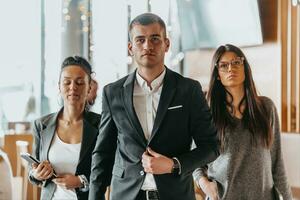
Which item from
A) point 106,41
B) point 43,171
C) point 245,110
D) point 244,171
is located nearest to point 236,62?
point 245,110

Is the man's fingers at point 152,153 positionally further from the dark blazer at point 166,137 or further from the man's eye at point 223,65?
the man's eye at point 223,65

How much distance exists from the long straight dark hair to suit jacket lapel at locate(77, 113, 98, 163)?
58 cm

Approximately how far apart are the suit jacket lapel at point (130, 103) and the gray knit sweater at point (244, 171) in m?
0.53

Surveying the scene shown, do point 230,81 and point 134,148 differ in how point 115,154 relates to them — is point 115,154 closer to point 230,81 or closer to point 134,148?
point 134,148

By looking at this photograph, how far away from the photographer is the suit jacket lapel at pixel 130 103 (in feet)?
5.05

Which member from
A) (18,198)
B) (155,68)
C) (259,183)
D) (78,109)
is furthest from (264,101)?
(18,198)

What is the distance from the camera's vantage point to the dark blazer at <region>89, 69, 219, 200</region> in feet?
5.00

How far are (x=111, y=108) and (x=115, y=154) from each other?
20cm

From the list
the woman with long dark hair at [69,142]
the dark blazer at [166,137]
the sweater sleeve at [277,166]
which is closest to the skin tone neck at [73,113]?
the woman with long dark hair at [69,142]

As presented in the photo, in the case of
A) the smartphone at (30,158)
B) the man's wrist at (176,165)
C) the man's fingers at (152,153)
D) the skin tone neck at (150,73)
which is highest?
the skin tone neck at (150,73)

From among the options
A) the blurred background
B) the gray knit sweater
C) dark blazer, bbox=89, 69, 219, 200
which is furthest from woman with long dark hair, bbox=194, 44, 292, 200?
the blurred background

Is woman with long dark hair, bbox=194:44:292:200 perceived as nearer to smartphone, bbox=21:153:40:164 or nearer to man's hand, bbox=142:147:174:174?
man's hand, bbox=142:147:174:174

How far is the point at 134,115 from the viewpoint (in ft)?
5.09

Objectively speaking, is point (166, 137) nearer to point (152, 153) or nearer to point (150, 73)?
point (152, 153)
